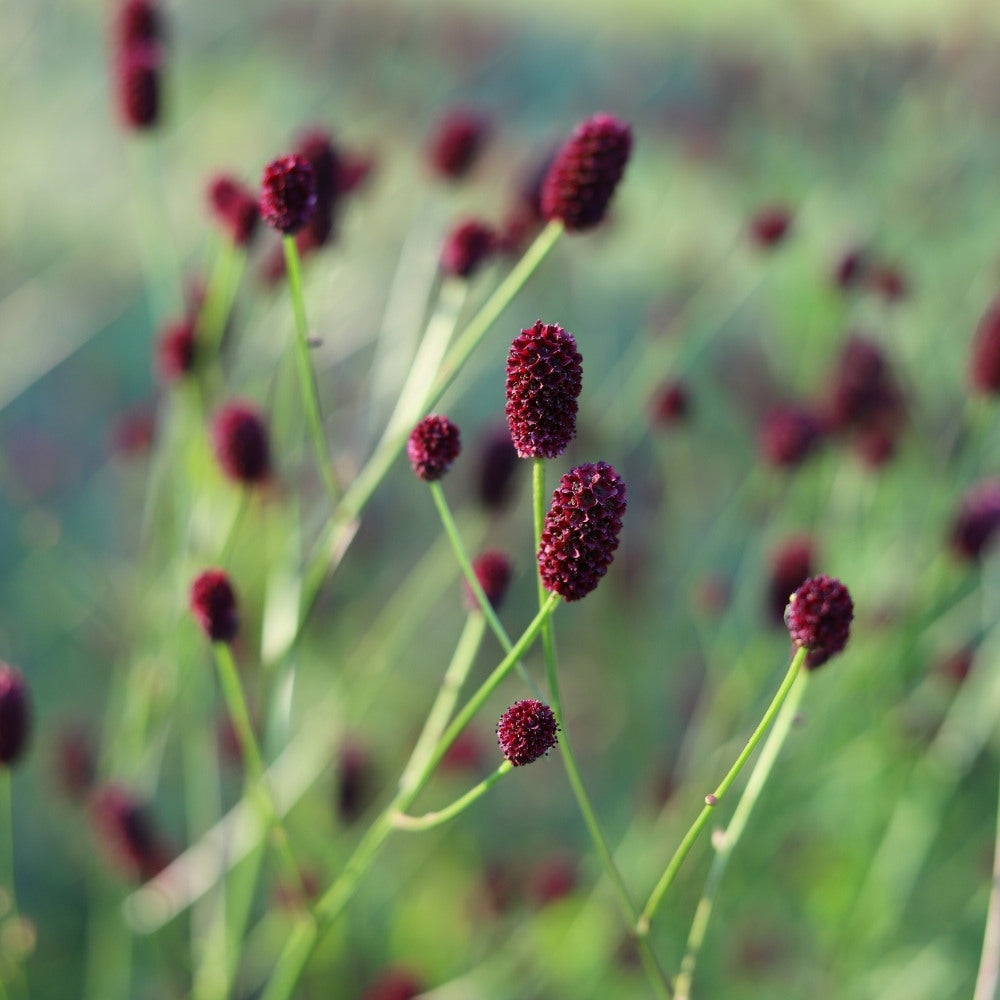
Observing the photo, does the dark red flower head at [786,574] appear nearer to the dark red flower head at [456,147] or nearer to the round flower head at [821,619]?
the round flower head at [821,619]

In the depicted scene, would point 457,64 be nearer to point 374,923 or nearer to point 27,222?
point 27,222

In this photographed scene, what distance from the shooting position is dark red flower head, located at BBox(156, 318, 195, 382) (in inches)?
39.3

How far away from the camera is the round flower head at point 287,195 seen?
0.72 metres

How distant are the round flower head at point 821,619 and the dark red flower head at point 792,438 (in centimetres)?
52

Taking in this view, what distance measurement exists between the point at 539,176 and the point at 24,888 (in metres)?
1.23

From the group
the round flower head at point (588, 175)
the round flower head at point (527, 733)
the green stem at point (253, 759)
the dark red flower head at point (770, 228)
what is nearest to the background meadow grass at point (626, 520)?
the dark red flower head at point (770, 228)

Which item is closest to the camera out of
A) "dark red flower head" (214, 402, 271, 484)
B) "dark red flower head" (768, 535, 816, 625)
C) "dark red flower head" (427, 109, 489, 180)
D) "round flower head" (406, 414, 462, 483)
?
"round flower head" (406, 414, 462, 483)

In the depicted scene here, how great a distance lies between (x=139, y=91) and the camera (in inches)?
41.9

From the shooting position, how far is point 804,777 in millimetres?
1245

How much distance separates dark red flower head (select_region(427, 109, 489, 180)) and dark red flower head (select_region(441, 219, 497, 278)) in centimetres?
24

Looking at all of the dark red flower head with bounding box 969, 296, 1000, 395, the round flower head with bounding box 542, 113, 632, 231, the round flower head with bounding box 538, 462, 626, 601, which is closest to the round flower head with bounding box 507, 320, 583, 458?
the round flower head with bounding box 538, 462, 626, 601

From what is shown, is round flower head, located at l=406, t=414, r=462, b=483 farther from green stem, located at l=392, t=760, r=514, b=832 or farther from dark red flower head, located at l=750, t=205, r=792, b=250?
dark red flower head, located at l=750, t=205, r=792, b=250

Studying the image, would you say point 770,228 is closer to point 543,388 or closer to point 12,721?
point 543,388

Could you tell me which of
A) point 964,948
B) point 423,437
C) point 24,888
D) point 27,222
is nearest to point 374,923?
point 24,888
